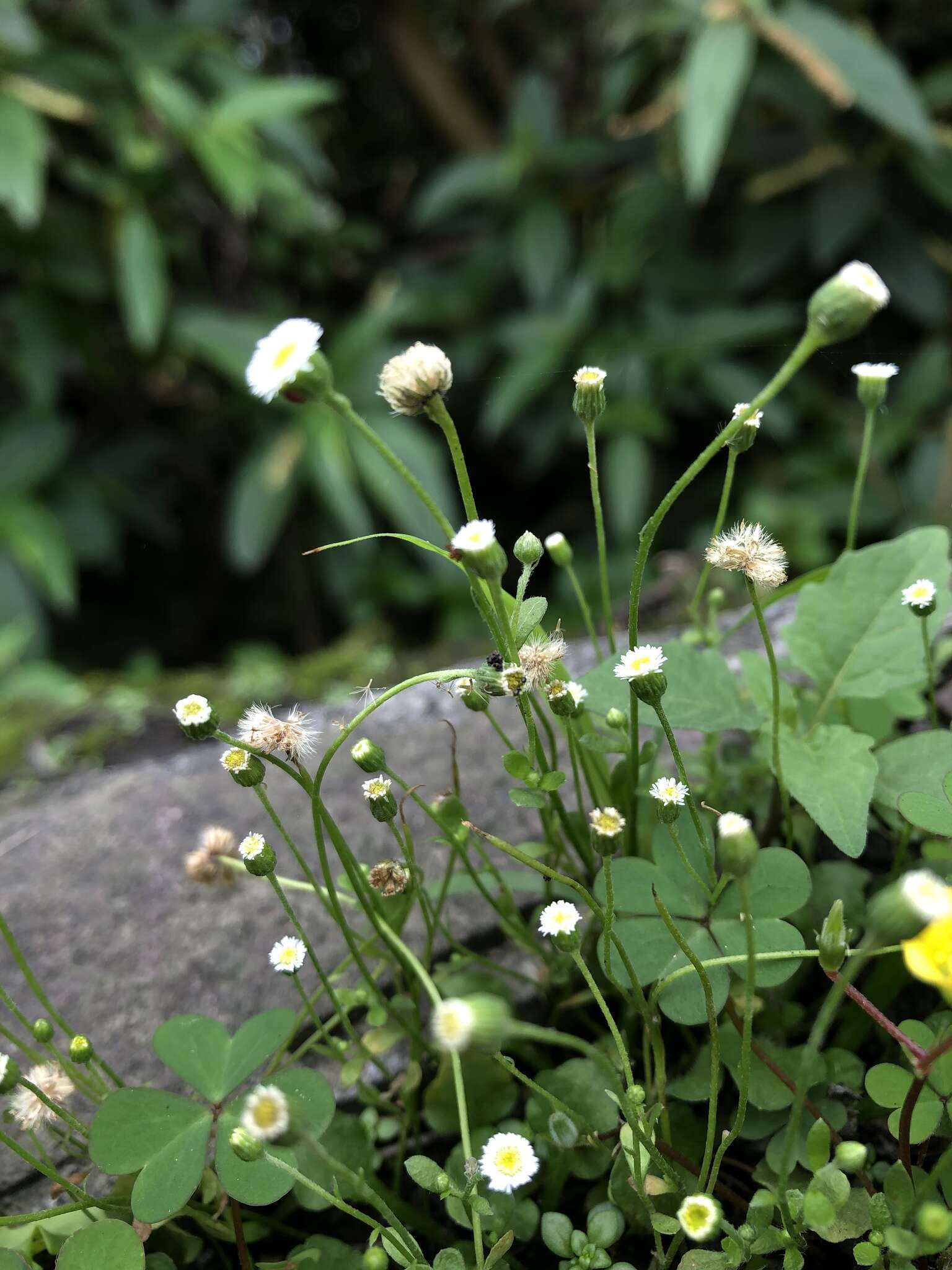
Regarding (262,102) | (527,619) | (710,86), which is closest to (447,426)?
(527,619)

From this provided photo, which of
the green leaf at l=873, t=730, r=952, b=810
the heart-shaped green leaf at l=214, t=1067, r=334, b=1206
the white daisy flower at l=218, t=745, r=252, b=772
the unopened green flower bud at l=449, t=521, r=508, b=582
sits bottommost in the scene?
the heart-shaped green leaf at l=214, t=1067, r=334, b=1206

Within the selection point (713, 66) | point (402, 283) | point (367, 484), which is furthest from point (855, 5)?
point (367, 484)

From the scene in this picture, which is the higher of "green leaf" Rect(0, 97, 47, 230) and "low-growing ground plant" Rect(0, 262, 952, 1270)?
"green leaf" Rect(0, 97, 47, 230)

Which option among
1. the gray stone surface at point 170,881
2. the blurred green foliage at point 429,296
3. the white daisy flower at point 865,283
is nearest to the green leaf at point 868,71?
the blurred green foliage at point 429,296

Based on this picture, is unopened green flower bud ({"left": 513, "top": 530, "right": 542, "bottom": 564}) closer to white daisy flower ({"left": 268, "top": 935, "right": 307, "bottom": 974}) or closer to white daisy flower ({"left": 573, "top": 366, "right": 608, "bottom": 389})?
white daisy flower ({"left": 573, "top": 366, "right": 608, "bottom": 389})

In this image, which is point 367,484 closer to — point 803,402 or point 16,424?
point 16,424

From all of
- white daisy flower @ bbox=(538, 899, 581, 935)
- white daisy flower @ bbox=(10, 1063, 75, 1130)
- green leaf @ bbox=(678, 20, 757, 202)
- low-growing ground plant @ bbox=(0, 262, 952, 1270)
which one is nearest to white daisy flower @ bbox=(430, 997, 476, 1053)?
low-growing ground plant @ bbox=(0, 262, 952, 1270)
